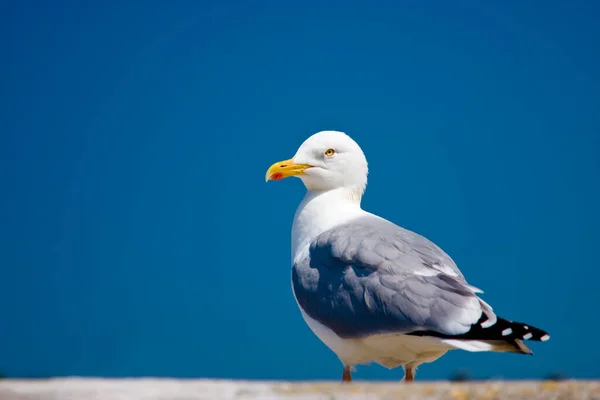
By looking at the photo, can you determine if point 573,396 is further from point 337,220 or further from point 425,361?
point 337,220

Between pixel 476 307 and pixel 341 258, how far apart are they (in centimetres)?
123

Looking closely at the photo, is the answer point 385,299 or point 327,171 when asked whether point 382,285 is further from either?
point 327,171

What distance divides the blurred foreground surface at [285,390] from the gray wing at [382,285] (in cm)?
129

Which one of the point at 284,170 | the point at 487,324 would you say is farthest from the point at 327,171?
the point at 487,324

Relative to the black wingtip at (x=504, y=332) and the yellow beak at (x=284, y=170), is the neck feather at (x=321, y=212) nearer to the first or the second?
the yellow beak at (x=284, y=170)

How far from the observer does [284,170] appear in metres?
7.48

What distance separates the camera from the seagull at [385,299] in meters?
5.21

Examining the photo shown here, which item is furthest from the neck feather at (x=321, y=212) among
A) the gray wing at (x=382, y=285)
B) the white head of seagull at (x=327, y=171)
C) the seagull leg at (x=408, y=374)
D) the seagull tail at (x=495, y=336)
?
the seagull tail at (x=495, y=336)

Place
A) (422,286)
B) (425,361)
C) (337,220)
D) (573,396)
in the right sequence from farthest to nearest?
(337,220), (425,361), (422,286), (573,396)

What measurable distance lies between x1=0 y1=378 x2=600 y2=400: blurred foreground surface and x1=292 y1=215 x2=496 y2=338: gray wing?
1.29m

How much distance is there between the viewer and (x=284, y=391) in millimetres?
3666

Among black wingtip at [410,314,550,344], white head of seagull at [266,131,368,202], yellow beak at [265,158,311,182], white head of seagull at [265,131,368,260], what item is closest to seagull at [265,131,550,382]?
black wingtip at [410,314,550,344]

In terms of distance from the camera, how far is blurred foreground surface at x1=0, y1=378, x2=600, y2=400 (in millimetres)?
3549

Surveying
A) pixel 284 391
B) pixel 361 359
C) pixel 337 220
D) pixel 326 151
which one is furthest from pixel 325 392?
pixel 326 151
